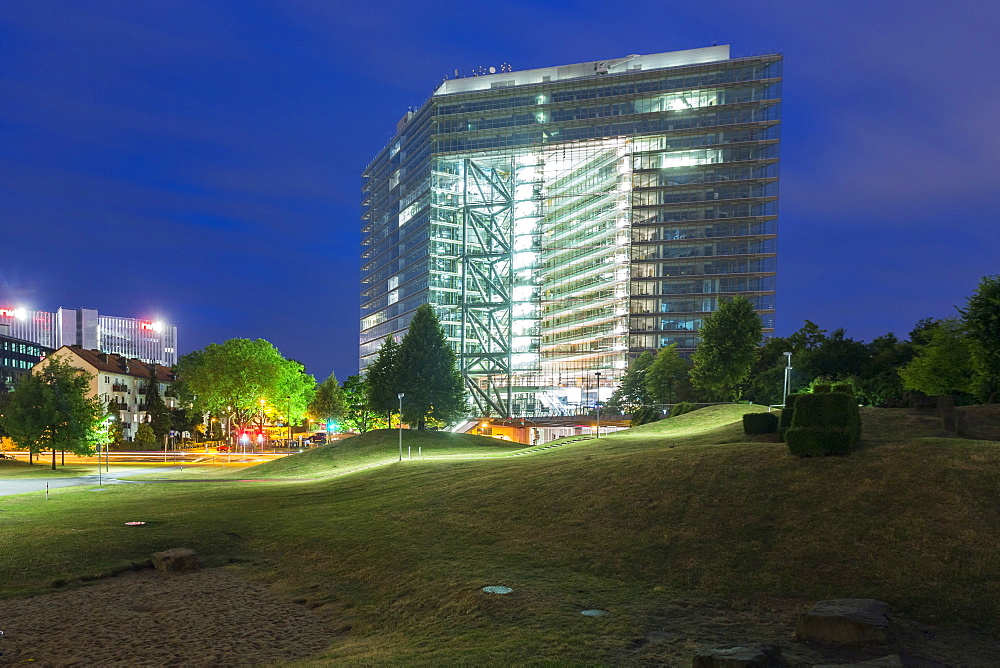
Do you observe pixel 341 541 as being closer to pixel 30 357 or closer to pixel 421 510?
pixel 421 510

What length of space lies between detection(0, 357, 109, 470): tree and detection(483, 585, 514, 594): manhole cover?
55.7 metres

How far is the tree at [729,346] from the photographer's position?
67.3 m

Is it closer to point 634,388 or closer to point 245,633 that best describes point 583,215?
point 634,388

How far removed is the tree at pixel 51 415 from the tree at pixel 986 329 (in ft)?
220

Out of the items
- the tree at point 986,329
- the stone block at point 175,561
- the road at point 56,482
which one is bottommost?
the road at point 56,482

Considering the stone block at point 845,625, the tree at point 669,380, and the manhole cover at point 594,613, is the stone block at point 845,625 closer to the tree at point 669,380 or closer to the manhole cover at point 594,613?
the manhole cover at point 594,613

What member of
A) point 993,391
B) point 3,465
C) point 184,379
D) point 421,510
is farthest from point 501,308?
point 421,510

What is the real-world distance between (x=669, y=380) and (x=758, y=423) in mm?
57160

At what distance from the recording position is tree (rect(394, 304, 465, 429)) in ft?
225

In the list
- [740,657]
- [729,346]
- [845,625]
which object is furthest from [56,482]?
[729,346]

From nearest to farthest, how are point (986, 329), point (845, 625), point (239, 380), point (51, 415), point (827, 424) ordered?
point (845, 625), point (827, 424), point (986, 329), point (51, 415), point (239, 380)

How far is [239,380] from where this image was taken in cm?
9388

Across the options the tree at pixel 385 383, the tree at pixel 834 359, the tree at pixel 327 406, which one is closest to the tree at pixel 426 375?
the tree at pixel 385 383

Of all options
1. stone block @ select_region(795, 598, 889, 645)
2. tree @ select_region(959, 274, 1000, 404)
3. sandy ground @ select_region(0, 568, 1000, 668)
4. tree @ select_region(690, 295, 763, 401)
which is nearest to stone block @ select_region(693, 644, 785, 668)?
sandy ground @ select_region(0, 568, 1000, 668)
